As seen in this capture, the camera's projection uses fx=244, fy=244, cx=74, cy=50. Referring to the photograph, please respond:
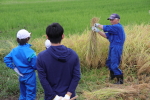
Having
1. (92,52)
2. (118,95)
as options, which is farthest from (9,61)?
(92,52)

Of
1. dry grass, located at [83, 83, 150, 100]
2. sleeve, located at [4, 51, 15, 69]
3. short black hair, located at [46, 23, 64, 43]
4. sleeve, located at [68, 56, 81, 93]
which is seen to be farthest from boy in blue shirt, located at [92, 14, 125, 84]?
short black hair, located at [46, 23, 64, 43]

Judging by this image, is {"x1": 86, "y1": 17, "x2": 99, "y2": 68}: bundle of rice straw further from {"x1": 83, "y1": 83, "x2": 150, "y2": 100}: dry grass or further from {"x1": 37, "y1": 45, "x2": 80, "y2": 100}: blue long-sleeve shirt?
{"x1": 37, "y1": 45, "x2": 80, "y2": 100}: blue long-sleeve shirt

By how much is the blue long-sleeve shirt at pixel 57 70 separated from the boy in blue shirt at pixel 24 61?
0.82 metres

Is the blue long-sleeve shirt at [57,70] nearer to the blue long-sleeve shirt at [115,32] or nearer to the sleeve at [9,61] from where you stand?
the sleeve at [9,61]

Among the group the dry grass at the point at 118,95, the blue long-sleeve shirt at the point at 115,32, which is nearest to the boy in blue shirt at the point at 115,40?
the blue long-sleeve shirt at the point at 115,32

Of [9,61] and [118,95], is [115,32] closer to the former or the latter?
[118,95]

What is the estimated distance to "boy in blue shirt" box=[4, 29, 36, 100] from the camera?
3.09 meters

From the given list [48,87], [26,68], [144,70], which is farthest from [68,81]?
[144,70]

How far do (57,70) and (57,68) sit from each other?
21 mm

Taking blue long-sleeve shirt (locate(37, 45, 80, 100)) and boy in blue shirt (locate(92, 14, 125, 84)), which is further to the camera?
boy in blue shirt (locate(92, 14, 125, 84))

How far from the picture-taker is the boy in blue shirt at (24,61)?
3090 mm

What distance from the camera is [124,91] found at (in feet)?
11.1

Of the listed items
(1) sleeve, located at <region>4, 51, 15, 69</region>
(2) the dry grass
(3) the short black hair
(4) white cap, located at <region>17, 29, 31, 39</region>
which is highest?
(3) the short black hair

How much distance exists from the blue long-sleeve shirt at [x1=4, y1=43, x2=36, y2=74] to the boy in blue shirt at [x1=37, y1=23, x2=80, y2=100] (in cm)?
80
